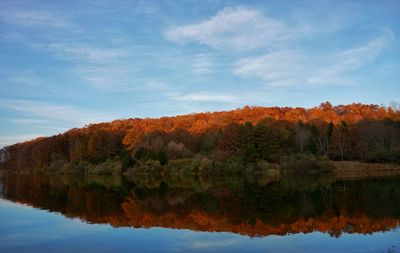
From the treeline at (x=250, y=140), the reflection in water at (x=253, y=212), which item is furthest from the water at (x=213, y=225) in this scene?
the treeline at (x=250, y=140)

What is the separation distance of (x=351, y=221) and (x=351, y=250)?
6186 mm

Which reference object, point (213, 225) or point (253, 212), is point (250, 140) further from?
point (213, 225)

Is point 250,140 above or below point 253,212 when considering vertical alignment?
above

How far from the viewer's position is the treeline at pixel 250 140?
74.7 meters

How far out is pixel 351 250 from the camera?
14.5 m

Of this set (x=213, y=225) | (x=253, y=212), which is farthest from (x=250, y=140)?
(x=213, y=225)

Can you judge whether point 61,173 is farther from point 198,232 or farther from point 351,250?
point 351,250

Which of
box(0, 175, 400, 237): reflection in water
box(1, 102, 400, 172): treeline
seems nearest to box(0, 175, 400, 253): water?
box(0, 175, 400, 237): reflection in water

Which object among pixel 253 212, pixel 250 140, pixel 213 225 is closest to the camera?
pixel 213 225

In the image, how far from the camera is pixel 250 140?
73812 mm

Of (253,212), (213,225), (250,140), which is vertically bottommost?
(213,225)

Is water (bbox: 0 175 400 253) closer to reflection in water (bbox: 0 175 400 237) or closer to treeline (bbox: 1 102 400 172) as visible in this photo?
reflection in water (bbox: 0 175 400 237)

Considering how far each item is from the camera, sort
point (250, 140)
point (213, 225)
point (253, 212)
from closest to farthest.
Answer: point (213, 225), point (253, 212), point (250, 140)

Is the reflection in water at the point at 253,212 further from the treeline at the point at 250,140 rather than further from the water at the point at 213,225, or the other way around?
the treeline at the point at 250,140
